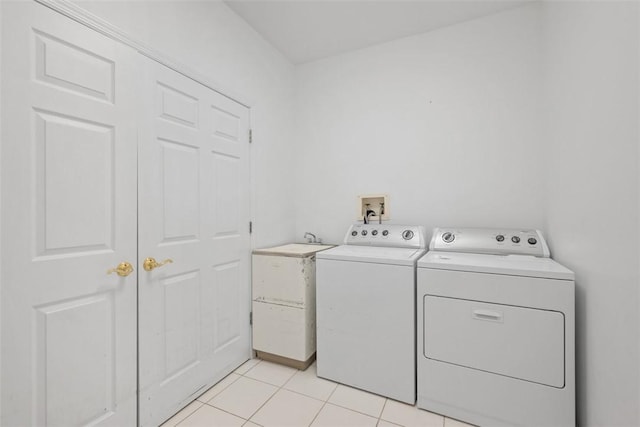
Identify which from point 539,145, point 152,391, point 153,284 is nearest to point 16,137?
point 153,284

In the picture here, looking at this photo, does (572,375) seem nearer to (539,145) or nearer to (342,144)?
(539,145)

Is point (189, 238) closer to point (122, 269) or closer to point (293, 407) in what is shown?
point (122, 269)

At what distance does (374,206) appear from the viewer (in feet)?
8.38

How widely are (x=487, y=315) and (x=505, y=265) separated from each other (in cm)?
29

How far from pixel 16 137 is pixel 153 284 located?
85 cm

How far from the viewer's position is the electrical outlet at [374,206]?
2.49 metres

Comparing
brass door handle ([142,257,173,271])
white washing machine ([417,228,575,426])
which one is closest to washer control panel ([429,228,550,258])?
white washing machine ([417,228,575,426])

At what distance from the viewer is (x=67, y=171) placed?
1.17 meters

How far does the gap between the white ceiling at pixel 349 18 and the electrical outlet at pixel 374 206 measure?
1.40 m

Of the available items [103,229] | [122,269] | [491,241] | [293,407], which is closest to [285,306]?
[293,407]

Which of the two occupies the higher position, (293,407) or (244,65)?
(244,65)

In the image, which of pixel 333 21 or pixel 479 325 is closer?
pixel 479 325

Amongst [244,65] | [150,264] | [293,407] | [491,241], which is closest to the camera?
Answer: [150,264]

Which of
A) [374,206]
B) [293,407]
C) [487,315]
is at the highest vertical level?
[374,206]
